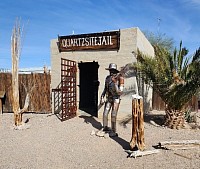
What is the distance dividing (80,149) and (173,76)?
12.6 feet

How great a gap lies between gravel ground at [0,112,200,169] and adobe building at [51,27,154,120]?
120 centimetres

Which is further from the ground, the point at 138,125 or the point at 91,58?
the point at 91,58

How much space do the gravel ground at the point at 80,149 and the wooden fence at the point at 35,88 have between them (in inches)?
99.5

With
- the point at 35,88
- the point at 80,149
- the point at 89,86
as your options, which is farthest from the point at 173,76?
the point at 35,88

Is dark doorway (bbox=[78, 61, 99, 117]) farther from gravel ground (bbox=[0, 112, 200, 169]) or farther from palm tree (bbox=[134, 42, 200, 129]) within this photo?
palm tree (bbox=[134, 42, 200, 129])

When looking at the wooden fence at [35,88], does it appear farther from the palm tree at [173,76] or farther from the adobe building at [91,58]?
the palm tree at [173,76]

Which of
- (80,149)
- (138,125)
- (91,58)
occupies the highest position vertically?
(91,58)

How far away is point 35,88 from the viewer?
10.8 m

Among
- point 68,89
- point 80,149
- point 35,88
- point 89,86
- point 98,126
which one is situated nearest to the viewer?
point 80,149

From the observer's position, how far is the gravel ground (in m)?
4.54

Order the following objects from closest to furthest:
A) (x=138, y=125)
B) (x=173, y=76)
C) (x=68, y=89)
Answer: (x=138, y=125), (x=173, y=76), (x=68, y=89)

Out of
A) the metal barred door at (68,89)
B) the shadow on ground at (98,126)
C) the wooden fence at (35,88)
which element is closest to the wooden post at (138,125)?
the shadow on ground at (98,126)

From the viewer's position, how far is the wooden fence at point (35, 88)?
10641 millimetres

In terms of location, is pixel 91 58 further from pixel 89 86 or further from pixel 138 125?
pixel 138 125
